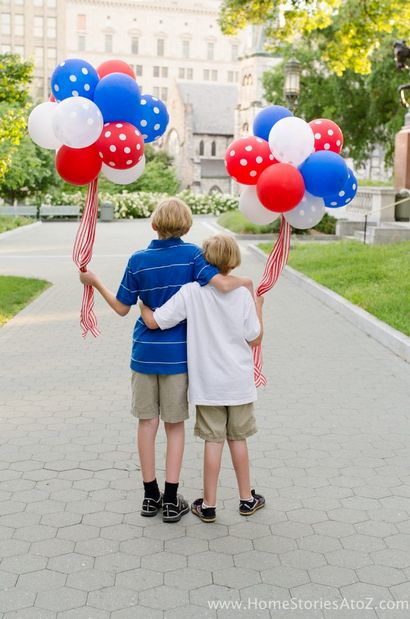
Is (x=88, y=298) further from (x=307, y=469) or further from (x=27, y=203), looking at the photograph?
(x=27, y=203)

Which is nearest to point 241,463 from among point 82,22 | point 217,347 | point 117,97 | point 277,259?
point 217,347

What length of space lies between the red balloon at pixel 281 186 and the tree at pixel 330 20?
14542 mm

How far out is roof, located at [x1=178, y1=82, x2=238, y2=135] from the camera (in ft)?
283

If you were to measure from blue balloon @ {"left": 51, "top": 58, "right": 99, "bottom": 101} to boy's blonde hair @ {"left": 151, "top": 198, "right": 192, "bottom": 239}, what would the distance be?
2.75 ft

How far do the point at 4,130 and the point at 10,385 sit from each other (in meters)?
5.82

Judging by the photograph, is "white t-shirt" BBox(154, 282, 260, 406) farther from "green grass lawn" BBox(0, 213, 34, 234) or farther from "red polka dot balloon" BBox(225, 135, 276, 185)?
"green grass lawn" BBox(0, 213, 34, 234)

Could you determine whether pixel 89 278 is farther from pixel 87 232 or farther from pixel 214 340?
pixel 214 340

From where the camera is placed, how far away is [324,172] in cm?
425

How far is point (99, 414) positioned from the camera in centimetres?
648

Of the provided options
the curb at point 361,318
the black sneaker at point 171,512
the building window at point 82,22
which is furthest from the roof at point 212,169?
the black sneaker at point 171,512

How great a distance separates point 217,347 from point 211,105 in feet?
293

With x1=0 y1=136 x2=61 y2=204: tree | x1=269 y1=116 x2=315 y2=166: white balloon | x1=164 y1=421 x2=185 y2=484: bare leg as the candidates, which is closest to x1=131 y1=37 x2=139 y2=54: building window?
x1=0 y1=136 x2=61 y2=204: tree

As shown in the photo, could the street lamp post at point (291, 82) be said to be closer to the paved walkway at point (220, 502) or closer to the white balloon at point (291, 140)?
the paved walkway at point (220, 502)

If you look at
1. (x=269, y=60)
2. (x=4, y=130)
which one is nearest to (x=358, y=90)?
(x=4, y=130)
